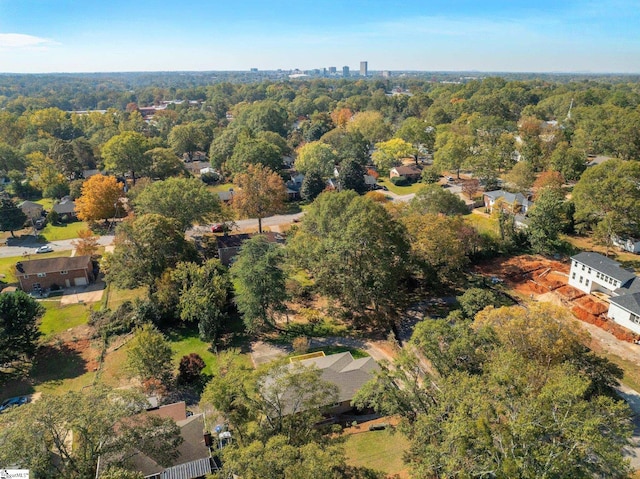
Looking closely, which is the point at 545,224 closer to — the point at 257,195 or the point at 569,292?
the point at 569,292

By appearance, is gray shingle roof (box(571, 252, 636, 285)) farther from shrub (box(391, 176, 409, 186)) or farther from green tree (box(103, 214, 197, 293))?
green tree (box(103, 214, 197, 293))

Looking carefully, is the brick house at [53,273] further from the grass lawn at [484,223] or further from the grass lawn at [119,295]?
the grass lawn at [484,223]

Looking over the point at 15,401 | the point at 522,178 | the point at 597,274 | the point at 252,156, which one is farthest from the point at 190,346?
the point at 522,178

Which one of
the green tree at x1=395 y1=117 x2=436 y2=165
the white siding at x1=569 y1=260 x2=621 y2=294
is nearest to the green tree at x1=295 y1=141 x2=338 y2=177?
the green tree at x1=395 y1=117 x2=436 y2=165

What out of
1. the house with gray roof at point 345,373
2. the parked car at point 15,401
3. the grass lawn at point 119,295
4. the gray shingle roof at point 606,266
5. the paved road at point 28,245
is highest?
the gray shingle roof at point 606,266

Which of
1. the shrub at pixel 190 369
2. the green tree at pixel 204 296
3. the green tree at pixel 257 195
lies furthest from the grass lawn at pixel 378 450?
the green tree at pixel 257 195

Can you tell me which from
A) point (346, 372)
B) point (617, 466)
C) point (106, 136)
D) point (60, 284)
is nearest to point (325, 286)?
point (346, 372)

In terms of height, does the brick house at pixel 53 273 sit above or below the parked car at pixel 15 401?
above
